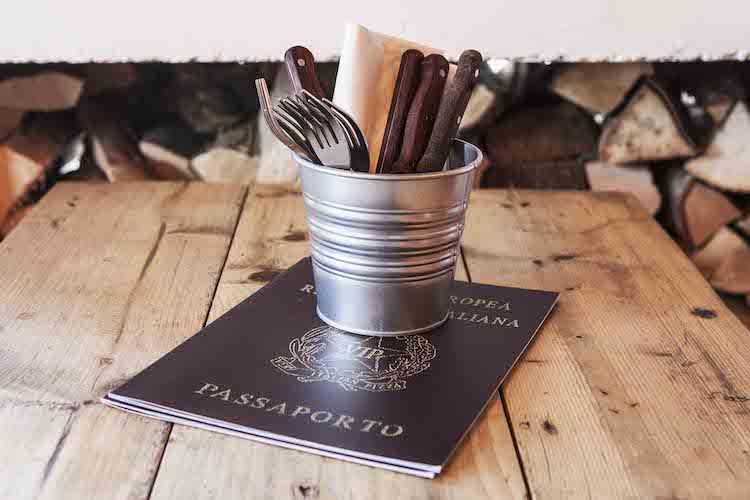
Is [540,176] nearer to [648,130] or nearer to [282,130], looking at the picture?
[648,130]

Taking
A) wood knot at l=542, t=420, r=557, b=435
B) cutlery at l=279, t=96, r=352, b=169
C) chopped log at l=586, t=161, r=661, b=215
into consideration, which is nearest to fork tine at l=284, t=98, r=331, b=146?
cutlery at l=279, t=96, r=352, b=169

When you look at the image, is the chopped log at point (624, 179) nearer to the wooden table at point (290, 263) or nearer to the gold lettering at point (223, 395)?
the wooden table at point (290, 263)

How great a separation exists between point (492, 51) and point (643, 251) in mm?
442

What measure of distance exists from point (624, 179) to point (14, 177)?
1.07 metres

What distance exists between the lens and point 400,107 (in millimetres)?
737

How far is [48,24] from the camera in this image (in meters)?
1.32

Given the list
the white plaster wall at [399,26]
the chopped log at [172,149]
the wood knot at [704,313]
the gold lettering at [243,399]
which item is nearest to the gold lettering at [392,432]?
the gold lettering at [243,399]

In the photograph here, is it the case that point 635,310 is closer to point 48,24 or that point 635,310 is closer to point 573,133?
point 573,133

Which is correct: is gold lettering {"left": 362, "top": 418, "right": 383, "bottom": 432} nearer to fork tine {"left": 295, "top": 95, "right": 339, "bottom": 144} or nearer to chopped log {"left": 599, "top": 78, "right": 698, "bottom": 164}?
fork tine {"left": 295, "top": 95, "right": 339, "bottom": 144}

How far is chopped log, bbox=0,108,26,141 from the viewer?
1.52m

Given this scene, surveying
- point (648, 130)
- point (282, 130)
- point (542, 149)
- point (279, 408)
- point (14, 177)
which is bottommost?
point (14, 177)

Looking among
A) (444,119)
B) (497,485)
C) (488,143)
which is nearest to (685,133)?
(488,143)

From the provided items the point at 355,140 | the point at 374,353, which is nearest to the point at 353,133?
the point at 355,140

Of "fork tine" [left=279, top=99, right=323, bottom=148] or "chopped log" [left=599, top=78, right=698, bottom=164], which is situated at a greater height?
"fork tine" [left=279, top=99, right=323, bottom=148]
